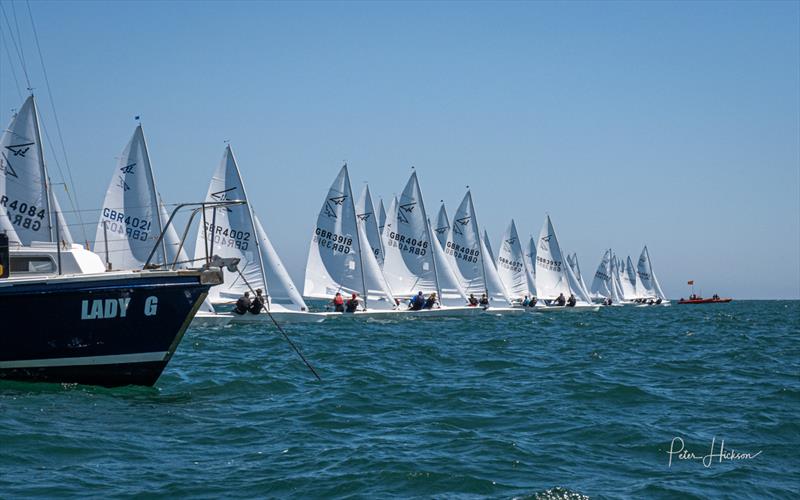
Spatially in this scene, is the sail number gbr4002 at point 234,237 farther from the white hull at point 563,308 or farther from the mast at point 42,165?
the white hull at point 563,308

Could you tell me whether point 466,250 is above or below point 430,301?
above

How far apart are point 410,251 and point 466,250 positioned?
6660 mm

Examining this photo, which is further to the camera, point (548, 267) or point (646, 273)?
point (646, 273)

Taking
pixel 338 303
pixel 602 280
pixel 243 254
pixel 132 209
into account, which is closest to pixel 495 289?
pixel 338 303

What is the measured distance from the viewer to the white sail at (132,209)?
3497cm

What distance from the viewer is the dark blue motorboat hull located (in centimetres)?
1409

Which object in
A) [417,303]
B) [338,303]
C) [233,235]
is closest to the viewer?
[233,235]

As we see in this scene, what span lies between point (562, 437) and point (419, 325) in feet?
89.4

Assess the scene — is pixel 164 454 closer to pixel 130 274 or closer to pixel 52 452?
pixel 52 452

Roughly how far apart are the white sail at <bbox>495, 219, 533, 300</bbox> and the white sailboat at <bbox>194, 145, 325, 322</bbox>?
27541mm

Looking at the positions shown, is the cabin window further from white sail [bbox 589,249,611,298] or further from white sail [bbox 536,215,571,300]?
white sail [bbox 589,249,611,298]

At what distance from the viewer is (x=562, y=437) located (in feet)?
37.7

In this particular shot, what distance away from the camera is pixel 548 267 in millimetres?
67000

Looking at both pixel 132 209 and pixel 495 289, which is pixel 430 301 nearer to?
pixel 495 289
